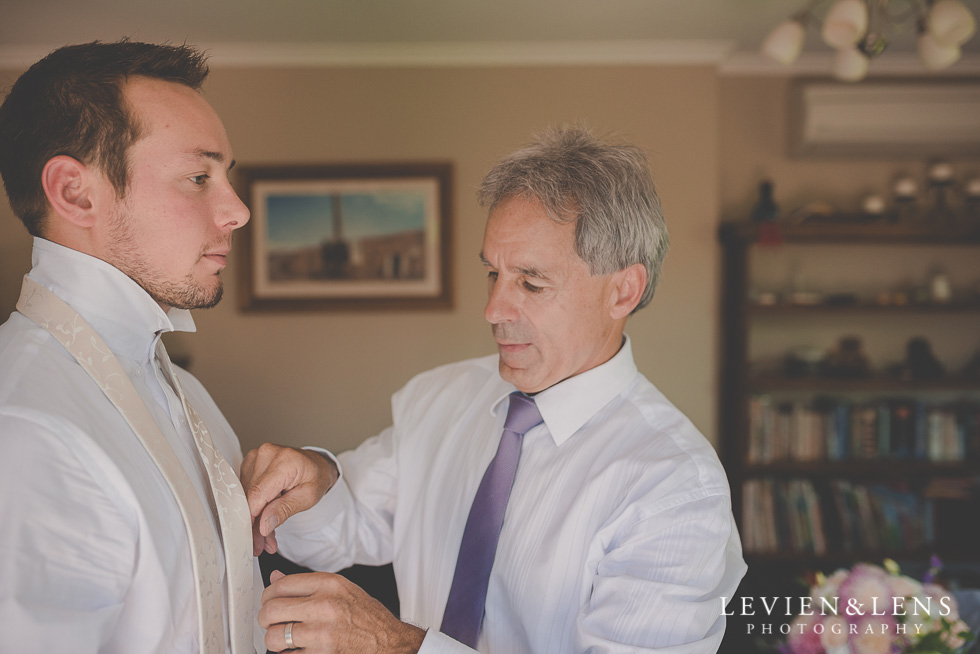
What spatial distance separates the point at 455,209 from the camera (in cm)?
382

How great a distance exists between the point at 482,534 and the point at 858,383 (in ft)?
10.3

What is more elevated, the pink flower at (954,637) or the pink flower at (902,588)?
the pink flower at (902,588)

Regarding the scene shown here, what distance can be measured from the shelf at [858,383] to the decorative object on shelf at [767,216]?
80 cm

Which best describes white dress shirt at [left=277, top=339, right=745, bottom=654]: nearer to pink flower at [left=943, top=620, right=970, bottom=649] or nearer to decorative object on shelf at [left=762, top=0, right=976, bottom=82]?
pink flower at [left=943, top=620, right=970, bottom=649]

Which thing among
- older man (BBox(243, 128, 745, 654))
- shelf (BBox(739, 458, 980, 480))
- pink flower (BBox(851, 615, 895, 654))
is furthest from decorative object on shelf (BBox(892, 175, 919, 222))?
older man (BBox(243, 128, 745, 654))

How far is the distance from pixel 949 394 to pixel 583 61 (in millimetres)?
3103

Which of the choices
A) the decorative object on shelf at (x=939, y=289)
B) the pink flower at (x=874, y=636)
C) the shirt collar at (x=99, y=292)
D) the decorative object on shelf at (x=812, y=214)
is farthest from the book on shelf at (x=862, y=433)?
the shirt collar at (x=99, y=292)

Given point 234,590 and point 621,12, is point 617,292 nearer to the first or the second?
point 234,590

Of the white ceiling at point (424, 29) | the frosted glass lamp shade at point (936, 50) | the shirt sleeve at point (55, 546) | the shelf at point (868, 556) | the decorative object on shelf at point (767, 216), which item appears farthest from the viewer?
the shelf at point (868, 556)

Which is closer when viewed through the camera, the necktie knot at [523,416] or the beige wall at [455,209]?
the necktie knot at [523,416]

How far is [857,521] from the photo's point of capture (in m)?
3.66

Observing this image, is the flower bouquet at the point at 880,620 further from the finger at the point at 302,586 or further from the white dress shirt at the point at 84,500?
the white dress shirt at the point at 84,500

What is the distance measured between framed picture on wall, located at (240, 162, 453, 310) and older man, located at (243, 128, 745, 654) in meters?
2.33

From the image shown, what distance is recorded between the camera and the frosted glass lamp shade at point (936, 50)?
2227mm
